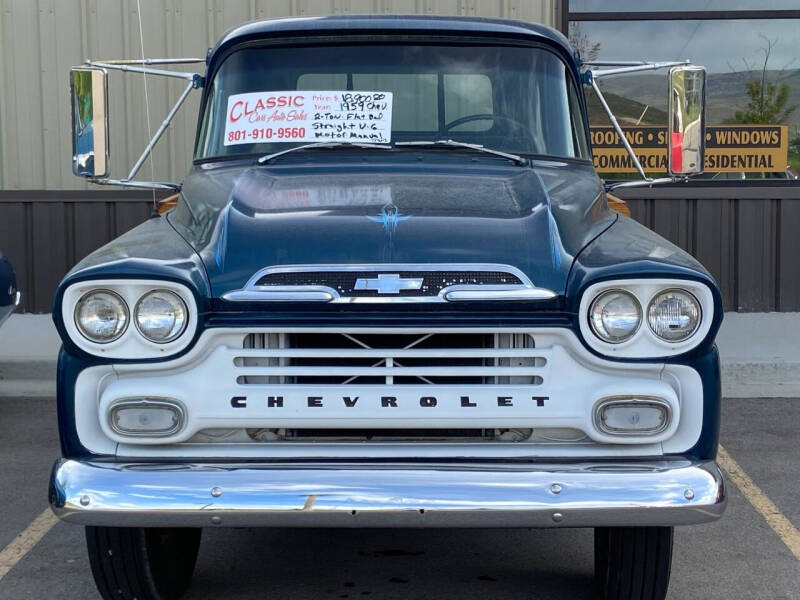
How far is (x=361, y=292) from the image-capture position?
324cm

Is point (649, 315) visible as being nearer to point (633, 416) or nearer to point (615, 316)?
point (615, 316)

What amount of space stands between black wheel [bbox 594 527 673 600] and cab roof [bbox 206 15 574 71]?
7.20ft

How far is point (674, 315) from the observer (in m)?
3.24

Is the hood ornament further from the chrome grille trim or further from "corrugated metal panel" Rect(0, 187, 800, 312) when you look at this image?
"corrugated metal panel" Rect(0, 187, 800, 312)

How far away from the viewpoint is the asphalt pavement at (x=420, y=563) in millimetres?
4066

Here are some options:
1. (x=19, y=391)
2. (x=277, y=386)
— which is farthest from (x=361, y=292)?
(x=19, y=391)

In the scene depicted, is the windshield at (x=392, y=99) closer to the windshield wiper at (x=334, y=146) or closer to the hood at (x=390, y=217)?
the windshield wiper at (x=334, y=146)

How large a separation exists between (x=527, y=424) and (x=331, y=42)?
2.25 meters

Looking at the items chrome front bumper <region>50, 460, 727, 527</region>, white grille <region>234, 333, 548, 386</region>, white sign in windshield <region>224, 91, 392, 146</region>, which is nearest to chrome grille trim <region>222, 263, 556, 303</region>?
white grille <region>234, 333, 548, 386</region>

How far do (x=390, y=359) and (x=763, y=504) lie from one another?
8.60 ft

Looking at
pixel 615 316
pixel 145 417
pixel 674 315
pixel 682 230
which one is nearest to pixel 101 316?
pixel 145 417

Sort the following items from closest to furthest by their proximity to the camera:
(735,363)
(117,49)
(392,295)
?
(392,295) < (735,363) < (117,49)

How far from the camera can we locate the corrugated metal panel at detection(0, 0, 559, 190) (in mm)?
9586

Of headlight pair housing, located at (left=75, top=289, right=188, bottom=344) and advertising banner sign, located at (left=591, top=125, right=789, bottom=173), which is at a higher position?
advertising banner sign, located at (left=591, top=125, right=789, bottom=173)
